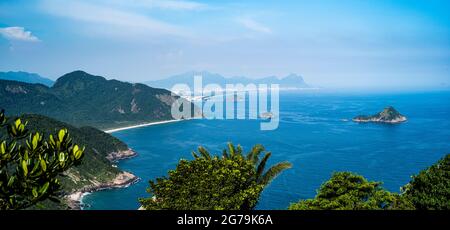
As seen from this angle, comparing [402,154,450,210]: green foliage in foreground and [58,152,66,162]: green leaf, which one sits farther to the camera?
[402,154,450,210]: green foliage in foreground

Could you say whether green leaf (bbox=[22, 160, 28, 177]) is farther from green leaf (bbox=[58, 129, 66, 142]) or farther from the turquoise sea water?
the turquoise sea water

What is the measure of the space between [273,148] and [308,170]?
669 inches

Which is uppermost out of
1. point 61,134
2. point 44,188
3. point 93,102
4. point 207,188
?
point 61,134

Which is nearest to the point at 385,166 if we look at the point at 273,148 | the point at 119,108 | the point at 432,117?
the point at 273,148

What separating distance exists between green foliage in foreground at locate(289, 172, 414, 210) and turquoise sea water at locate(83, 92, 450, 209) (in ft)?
95.0

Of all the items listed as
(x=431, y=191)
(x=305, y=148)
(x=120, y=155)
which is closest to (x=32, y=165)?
(x=431, y=191)

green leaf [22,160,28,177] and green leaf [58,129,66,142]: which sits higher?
green leaf [58,129,66,142]

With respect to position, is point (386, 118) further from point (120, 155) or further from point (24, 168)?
point (24, 168)

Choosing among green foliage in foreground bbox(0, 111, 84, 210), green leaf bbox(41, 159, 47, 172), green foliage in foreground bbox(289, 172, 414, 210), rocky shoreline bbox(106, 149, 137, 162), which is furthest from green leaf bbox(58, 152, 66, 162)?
rocky shoreline bbox(106, 149, 137, 162)

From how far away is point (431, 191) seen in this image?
39.1 ft

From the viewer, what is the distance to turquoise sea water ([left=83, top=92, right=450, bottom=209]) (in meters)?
50.3

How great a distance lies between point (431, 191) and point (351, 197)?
2.29 metres

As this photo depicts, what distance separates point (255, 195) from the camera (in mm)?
11703

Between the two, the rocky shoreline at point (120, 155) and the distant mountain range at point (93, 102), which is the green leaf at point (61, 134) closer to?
the rocky shoreline at point (120, 155)
